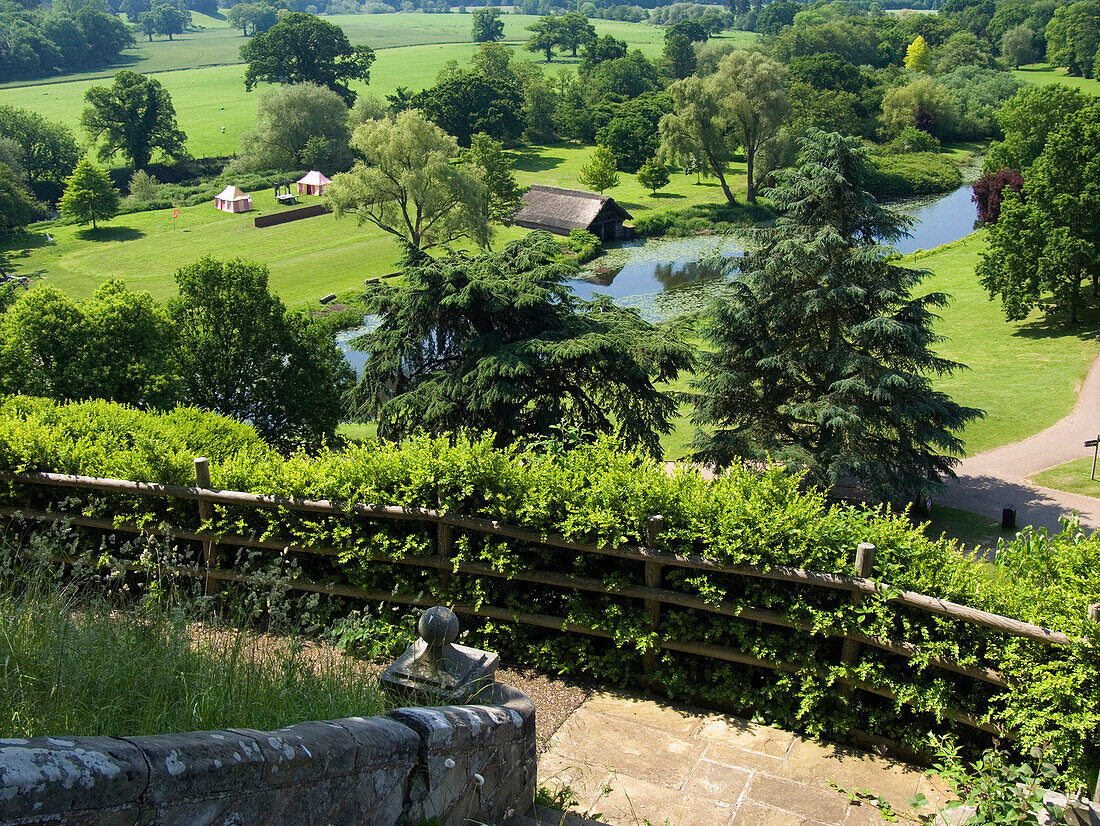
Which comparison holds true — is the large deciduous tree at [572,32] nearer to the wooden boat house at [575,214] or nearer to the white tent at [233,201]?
the white tent at [233,201]

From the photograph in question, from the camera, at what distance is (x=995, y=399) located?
2652cm

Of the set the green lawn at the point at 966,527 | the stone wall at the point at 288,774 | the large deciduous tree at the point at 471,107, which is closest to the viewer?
the stone wall at the point at 288,774

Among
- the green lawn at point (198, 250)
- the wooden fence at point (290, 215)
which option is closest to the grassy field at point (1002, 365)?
the green lawn at point (198, 250)

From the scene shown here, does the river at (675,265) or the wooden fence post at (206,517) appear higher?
the wooden fence post at (206,517)

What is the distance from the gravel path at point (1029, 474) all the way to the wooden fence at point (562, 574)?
13.5 metres

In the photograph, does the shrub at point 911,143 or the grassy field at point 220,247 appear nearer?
the grassy field at point 220,247

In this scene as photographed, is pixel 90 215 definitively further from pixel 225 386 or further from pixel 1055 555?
pixel 1055 555

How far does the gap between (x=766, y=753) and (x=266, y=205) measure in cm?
6076

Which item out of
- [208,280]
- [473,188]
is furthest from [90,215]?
[208,280]

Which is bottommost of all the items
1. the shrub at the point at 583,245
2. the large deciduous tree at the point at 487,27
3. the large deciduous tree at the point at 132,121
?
the shrub at the point at 583,245

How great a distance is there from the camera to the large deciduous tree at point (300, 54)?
291ft

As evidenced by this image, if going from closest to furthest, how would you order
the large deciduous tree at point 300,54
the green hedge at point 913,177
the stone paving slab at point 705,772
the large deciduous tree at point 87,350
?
the stone paving slab at point 705,772, the large deciduous tree at point 87,350, the green hedge at point 913,177, the large deciduous tree at point 300,54

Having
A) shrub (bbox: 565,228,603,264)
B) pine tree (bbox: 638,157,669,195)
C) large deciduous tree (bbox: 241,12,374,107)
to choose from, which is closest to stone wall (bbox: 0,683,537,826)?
shrub (bbox: 565,228,603,264)

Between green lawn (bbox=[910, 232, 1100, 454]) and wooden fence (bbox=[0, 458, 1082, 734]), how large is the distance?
60.9 ft
